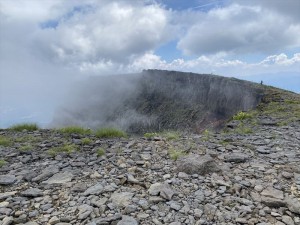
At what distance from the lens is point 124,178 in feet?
28.9

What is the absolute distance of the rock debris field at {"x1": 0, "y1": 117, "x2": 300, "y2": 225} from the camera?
707cm

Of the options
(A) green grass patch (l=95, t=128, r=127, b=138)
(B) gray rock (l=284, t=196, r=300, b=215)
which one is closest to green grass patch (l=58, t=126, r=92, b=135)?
(A) green grass patch (l=95, t=128, r=127, b=138)

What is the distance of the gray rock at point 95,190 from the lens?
7941 millimetres

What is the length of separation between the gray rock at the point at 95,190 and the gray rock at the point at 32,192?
1179mm

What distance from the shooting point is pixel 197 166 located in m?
9.45

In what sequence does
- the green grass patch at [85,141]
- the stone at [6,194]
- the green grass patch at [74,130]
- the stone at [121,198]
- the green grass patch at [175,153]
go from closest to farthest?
the stone at [121,198]
the stone at [6,194]
the green grass patch at [175,153]
the green grass patch at [85,141]
the green grass patch at [74,130]

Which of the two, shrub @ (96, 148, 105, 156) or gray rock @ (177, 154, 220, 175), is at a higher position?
gray rock @ (177, 154, 220, 175)

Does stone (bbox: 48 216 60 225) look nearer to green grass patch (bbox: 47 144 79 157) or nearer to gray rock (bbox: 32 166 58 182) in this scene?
gray rock (bbox: 32 166 58 182)

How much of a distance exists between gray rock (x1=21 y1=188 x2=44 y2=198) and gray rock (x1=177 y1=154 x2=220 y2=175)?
4.04 m

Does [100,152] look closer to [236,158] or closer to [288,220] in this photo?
[236,158]

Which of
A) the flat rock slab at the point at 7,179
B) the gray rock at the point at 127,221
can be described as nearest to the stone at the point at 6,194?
the flat rock slab at the point at 7,179

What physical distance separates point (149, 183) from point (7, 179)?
4.13 metres

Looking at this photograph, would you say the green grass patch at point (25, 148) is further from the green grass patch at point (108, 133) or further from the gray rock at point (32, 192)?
the gray rock at point (32, 192)

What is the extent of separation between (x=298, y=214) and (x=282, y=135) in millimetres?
8735
